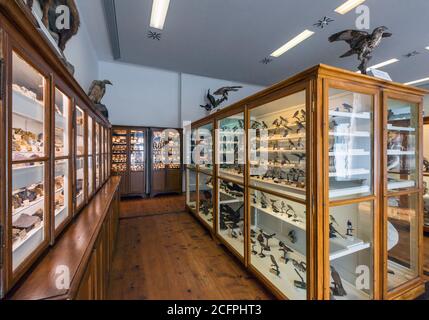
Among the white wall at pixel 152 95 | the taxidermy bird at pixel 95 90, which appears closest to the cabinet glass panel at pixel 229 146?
the taxidermy bird at pixel 95 90

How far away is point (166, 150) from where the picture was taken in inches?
224

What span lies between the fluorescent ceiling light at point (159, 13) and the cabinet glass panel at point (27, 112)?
284cm

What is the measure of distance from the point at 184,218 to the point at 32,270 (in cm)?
299

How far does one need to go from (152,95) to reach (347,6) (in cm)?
470

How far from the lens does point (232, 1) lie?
3.00 meters

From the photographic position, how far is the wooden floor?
1.85 meters

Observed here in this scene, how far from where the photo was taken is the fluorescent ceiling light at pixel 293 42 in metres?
3.86

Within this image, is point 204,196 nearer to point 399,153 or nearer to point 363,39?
point 399,153

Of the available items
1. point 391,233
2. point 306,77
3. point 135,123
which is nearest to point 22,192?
point 306,77

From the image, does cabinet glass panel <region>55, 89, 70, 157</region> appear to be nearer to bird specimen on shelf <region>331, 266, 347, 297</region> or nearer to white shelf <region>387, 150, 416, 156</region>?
bird specimen on shelf <region>331, 266, 347, 297</region>

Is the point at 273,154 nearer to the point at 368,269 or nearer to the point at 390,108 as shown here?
the point at 390,108

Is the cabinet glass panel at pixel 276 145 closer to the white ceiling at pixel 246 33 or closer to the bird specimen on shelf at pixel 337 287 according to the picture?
the bird specimen on shelf at pixel 337 287

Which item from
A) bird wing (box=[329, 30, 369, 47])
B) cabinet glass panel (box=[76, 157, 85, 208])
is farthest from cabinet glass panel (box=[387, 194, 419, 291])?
cabinet glass panel (box=[76, 157, 85, 208])

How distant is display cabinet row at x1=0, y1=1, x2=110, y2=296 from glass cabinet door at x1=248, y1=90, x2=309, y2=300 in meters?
1.58
